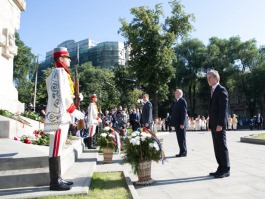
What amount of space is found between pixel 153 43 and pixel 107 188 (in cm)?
2878

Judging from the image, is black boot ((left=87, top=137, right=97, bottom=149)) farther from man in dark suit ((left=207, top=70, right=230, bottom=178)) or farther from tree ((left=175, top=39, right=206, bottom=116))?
tree ((left=175, top=39, right=206, bottom=116))

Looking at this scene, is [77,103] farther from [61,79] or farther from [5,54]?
[5,54]

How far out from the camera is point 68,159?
6426mm

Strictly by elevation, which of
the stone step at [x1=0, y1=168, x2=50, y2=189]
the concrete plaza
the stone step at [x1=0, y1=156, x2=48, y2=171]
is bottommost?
the concrete plaza

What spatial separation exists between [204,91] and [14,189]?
5490 cm

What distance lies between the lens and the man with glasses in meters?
4.58

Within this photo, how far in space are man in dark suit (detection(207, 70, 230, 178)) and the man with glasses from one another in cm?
321

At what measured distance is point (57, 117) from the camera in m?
4.70

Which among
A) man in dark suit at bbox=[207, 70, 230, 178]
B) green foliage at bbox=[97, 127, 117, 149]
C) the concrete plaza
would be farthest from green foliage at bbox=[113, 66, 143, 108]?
man in dark suit at bbox=[207, 70, 230, 178]

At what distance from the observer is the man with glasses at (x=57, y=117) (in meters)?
4.58

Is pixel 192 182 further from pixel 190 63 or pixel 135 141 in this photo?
pixel 190 63

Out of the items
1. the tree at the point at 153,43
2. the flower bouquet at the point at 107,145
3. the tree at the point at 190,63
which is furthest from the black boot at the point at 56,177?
the tree at the point at 190,63

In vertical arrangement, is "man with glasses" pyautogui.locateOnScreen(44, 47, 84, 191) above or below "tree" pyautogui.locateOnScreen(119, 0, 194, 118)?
below

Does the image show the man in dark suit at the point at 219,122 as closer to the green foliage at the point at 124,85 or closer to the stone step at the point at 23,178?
the stone step at the point at 23,178
